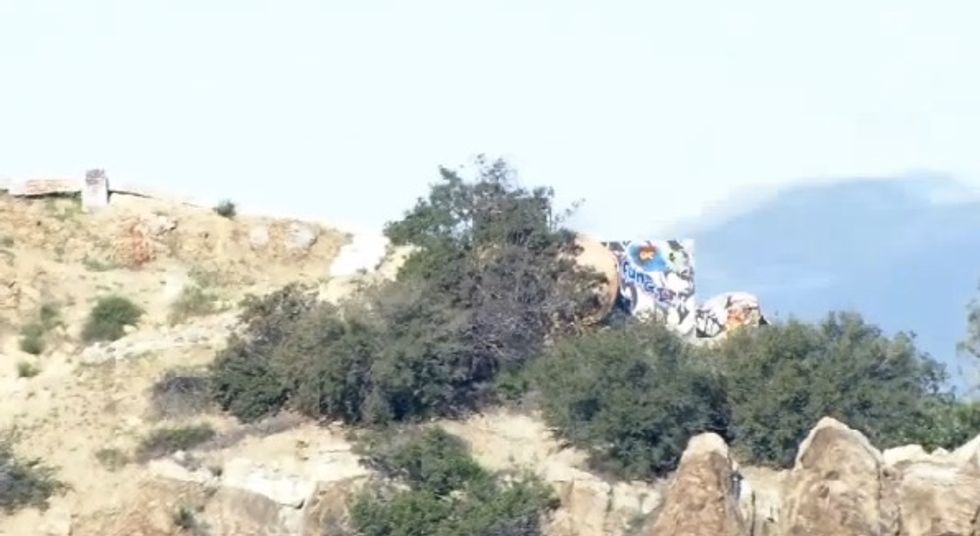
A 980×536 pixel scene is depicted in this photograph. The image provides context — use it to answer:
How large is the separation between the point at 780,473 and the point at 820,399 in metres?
1.87

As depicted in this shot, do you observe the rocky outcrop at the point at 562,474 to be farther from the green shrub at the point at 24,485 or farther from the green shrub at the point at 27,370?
the green shrub at the point at 27,370

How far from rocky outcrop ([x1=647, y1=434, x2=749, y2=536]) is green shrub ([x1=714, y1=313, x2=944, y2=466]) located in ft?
26.3

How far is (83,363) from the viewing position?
49344mm

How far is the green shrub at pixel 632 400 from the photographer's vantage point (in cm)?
4431

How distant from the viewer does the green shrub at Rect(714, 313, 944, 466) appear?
4441cm

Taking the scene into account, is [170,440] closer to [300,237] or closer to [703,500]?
[300,237]

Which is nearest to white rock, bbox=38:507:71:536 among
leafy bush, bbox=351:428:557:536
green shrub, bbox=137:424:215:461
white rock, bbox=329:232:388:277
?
green shrub, bbox=137:424:215:461

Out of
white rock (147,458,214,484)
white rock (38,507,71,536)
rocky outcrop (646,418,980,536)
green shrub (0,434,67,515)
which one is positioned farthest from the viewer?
green shrub (0,434,67,515)

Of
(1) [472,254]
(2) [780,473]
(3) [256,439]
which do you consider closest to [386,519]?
(3) [256,439]

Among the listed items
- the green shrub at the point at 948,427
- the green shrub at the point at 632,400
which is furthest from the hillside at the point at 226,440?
the green shrub at the point at 948,427

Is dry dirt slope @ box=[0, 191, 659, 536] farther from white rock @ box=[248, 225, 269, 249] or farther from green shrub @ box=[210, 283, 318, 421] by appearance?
green shrub @ box=[210, 283, 318, 421]

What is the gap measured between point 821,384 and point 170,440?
13.5m

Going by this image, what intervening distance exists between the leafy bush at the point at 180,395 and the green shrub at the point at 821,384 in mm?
11182

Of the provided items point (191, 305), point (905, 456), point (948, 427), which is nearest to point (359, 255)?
point (191, 305)
